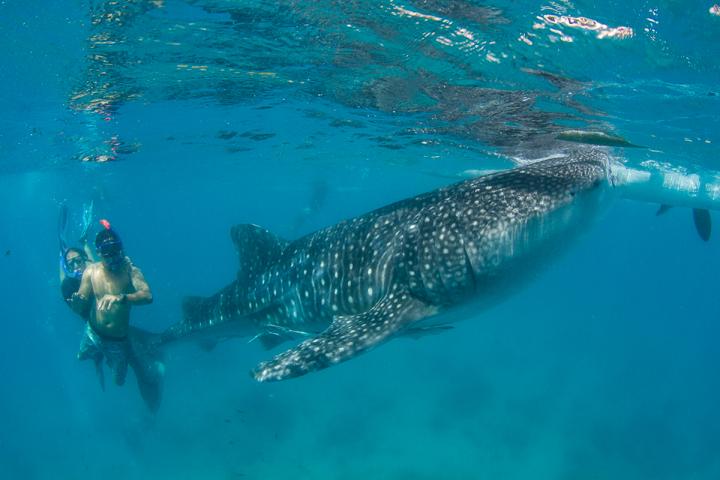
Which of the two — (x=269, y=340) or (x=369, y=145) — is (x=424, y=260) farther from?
(x=369, y=145)

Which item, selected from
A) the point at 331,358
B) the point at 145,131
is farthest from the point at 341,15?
the point at 145,131

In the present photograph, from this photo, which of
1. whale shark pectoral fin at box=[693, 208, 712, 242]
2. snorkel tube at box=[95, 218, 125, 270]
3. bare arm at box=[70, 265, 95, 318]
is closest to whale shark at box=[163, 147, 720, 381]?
snorkel tube at box=[95, 218, 125, 270]

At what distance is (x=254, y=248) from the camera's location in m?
7.90

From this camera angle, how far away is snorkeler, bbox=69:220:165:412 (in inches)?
327

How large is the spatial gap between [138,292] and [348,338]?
17.7 ft

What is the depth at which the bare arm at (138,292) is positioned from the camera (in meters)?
8.50

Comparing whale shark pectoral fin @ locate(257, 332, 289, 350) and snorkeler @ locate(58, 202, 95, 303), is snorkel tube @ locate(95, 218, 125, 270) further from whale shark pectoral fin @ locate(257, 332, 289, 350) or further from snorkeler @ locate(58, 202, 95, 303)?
snorkeler @ locate(58, 202, 95, 303)

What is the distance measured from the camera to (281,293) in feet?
23.5

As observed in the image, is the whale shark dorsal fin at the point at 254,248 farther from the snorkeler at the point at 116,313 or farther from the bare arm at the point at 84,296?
the bare arm at the point at 84,296

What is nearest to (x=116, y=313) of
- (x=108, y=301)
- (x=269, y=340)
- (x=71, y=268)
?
(x=108, y=301)

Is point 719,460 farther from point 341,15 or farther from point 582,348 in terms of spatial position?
point 341,15

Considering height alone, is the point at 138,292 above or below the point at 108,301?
above

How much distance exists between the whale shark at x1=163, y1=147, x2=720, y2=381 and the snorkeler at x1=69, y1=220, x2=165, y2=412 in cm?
289

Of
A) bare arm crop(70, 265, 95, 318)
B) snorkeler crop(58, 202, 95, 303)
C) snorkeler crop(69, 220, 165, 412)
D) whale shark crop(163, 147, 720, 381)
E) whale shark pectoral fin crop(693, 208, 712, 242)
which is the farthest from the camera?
whale shark pectoral fin crop(693, 208, 712, 242)
